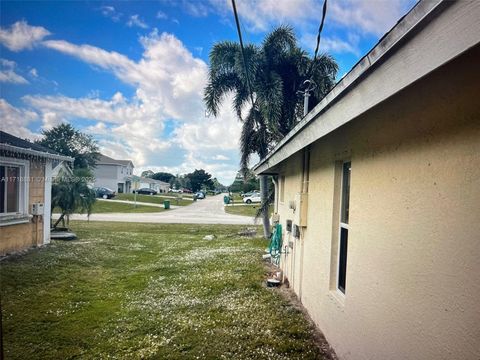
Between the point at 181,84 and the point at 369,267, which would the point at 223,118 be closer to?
the point at 181,84

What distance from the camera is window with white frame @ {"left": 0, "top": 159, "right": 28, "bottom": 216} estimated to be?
8.04 meters

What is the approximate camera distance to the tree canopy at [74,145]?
3353 centimetres

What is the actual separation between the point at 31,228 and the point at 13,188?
142cm

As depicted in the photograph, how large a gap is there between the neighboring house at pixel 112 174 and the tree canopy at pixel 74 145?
4036 millimetres

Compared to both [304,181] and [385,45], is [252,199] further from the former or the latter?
[385,45]

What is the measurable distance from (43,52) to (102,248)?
898 cm

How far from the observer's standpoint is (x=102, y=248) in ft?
33.2

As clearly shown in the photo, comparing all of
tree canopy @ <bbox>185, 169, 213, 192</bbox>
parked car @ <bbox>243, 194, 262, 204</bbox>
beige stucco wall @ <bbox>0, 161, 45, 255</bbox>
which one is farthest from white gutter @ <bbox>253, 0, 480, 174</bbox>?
tree canopy @ <bbox>185, 169, 213, 192</bbox>

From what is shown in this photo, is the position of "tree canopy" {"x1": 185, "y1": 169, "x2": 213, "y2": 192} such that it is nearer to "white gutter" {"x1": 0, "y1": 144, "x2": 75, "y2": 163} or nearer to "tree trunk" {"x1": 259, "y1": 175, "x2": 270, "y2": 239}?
"tree trunk" {"x1": 259, "y1": 175, "x2": 270, "y2": 239}

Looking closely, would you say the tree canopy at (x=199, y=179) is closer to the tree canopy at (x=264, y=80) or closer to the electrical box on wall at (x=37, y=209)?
the tree canopy at (x=264, y=80)

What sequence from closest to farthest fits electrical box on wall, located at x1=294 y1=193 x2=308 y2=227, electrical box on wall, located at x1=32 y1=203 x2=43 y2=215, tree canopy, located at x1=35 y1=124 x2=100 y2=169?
electrical box on wall, located at x1=294 y1=193 x2=308 y2=227 < electrical box on wall, located at x1=32 y1=203 x2=43 y2=215 < tree canopy, located at x1=35 y1=124 x2=100 y2=169

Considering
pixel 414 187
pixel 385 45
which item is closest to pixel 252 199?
pixel 414 187

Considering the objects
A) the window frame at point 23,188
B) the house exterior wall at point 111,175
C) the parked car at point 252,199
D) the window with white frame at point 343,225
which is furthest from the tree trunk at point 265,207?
the house exterior wall at point 111,175

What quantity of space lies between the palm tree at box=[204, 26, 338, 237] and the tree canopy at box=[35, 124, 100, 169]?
25.1 meters
